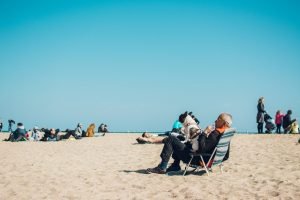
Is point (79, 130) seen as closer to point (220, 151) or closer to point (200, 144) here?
point (200, 144)

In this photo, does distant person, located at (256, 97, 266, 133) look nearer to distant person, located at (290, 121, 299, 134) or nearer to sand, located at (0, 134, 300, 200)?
distant person, located at (290, 121, 299, 134)

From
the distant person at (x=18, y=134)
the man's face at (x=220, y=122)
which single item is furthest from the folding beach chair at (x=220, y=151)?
the distant person at (x=18, y=134)

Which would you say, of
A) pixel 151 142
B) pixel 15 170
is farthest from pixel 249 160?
pixel 151 142

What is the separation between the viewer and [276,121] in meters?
22.8

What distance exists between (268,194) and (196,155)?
2.25 meters

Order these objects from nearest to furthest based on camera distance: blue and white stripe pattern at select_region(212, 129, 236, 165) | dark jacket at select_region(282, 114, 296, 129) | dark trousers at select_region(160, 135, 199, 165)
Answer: blue and white stripe pattern at select_region(212, 129, 236, 165) → dark trousers at select_region(160, 135, 199, 165) → dark jacket at select_region(282, 114, 296, 129)

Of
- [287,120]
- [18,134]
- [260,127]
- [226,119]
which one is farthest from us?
[18,134]

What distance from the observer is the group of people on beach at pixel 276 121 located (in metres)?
21.2

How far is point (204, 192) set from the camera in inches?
251

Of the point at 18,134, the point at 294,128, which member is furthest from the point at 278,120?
the point at 18,134

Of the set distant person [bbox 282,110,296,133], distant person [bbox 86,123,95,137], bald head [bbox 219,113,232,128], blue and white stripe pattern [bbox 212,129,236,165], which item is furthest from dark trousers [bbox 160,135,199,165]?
distant person [bbox 86,123,95,137]

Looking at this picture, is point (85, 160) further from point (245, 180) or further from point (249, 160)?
point (245, 180)

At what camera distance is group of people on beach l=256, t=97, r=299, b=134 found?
21.2 m

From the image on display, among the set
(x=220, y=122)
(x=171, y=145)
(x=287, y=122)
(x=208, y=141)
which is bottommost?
(x=287, y=122)
